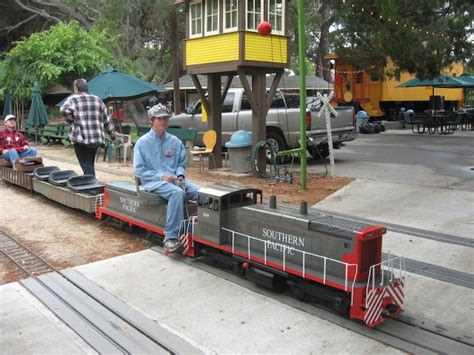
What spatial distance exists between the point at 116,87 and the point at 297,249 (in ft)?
38.1

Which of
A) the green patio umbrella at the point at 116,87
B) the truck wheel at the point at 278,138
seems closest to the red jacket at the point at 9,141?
the green patio umbrella at the point at 116,87

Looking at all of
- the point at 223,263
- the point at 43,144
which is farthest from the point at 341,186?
the point at 43,144

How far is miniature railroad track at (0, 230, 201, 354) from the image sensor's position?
13.3 feet

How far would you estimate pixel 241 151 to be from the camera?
1187 centimetres

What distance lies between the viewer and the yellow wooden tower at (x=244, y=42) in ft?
37.1

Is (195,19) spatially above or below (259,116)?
above

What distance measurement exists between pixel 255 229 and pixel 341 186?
537 cm

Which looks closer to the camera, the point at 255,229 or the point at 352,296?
the point at 352,296

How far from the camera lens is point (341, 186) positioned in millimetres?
10250

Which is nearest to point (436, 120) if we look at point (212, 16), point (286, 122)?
point (286, 122)

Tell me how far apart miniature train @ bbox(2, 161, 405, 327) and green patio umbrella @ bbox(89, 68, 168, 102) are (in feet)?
30.3

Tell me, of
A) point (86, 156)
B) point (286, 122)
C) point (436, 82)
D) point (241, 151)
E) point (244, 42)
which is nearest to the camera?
point (86, 156)

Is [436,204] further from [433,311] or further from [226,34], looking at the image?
[226,34]

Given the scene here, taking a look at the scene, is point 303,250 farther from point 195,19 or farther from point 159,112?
point 195,19
